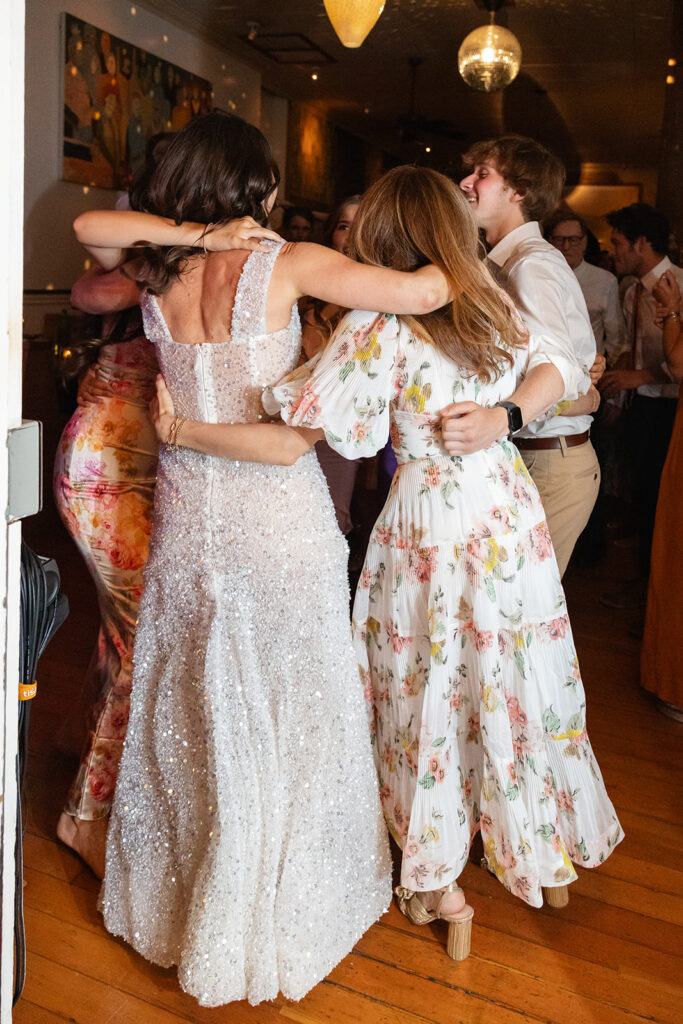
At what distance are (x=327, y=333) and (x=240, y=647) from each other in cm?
88

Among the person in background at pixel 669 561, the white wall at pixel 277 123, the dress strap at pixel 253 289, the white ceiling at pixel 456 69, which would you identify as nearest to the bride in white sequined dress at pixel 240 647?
the dress strap at pixel 253 289

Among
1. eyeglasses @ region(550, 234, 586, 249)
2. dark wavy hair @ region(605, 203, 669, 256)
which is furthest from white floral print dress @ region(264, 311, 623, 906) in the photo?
eyeglasses @ region(550, 234, 586, 249)

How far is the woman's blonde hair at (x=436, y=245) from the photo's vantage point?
1688mm

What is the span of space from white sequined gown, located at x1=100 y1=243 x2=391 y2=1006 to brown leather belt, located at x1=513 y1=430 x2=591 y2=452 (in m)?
1.08

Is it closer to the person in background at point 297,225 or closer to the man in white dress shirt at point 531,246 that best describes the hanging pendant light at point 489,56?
the person in background at point 297,225

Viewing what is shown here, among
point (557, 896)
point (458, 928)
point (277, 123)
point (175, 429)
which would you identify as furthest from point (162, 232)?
point (277, 123)

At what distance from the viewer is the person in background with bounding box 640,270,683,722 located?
304 cm

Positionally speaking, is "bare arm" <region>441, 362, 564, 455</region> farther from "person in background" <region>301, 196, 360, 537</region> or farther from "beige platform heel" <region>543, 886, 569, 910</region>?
"beige platform heel" <region>543, 886, 569, 910</region>

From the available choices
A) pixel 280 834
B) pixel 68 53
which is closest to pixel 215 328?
pixel 280 834

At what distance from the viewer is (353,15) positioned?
10.1ft

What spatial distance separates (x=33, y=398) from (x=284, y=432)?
11.9 ft

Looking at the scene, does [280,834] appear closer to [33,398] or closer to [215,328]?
[215,328]

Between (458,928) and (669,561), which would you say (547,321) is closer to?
(669,561)

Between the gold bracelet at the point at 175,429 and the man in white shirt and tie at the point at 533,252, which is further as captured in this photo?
the man in white shirt and tie at the point at 533,252
